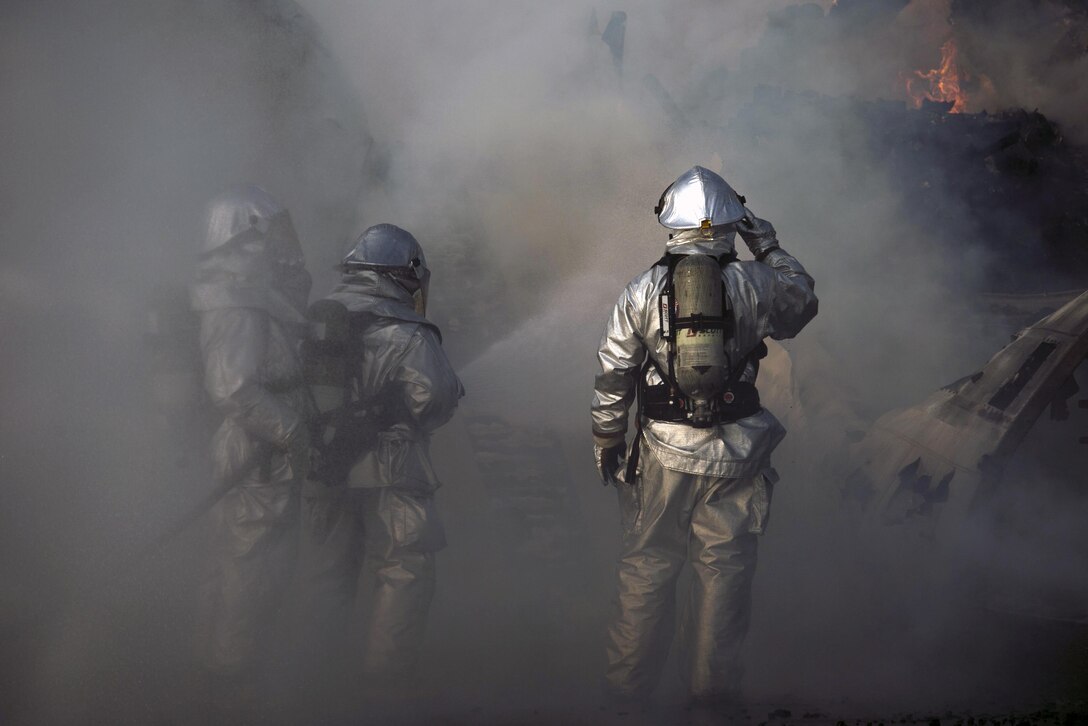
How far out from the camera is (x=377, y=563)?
151 inches

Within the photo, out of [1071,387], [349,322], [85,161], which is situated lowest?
[1071,387]

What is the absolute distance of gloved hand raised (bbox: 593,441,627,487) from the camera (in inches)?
148

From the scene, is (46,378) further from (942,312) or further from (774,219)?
(942,312)

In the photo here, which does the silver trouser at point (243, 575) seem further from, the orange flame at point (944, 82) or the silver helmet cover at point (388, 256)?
the orange flame at point (944, 82)

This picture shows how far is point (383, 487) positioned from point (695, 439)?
1.42m

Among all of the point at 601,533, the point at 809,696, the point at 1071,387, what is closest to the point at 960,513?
the point at 1071,387

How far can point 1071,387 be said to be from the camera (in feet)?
14.5

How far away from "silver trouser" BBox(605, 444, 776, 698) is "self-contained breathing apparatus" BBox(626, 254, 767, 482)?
0.87ft

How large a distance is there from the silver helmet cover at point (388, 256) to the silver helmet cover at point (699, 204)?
47.0 inches

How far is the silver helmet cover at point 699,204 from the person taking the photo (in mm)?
3518

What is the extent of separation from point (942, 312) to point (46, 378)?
637cm

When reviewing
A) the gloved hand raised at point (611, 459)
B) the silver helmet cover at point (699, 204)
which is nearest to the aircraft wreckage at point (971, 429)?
the gloved hand raised at point (611, 459)

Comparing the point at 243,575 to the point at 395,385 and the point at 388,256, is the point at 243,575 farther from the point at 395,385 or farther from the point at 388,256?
the point at 388,256

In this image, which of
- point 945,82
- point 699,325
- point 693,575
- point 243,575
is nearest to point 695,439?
point 699,325
